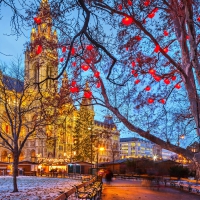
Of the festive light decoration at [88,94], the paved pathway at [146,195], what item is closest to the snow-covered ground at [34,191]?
the paved pathway at [146,195]

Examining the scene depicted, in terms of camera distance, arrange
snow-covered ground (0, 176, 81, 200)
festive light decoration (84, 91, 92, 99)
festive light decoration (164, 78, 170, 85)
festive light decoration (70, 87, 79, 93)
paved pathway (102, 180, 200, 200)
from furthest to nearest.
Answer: paved pathway (102, 180, 200, 200) < snow-covered ground (0, 176, 81, 200) < festive light decoration (164, 78, 170, 85) < festive light decoration (70, 87, 79, 93) < festive light decoration (84, 91, 92, 99)

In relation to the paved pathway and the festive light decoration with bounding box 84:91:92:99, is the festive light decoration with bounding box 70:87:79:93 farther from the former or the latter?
the paved pathway

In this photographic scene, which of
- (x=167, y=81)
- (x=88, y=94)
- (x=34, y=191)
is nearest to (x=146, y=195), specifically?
(x=34, y=191)

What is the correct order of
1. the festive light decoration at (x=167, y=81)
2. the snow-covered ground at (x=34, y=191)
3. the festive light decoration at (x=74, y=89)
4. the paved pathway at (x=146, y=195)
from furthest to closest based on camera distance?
the paved pathway at (x=146, y=195) < the snow-covered ground at (x=34, y=191) < the festive light decoration at (x=167, y=81) < the festive light decoration at (x=74, y=89)

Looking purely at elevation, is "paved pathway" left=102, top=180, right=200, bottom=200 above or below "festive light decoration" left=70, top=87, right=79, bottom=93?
below

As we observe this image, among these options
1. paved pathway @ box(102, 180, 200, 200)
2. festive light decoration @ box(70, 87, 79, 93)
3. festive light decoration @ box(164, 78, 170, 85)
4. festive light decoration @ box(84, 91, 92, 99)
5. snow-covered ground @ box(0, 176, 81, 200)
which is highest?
festive light decoration @ box(164, 78, 170, 85)

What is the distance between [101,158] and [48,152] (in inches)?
1285

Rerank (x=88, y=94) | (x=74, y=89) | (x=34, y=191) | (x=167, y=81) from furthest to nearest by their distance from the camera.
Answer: (x=34, y=191) < (x=167, y=81) < (x=74, y=89) < (x=88, y=94)

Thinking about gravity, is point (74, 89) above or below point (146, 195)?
above

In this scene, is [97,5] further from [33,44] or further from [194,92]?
[194,92]

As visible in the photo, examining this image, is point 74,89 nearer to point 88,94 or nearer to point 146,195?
point 88,94


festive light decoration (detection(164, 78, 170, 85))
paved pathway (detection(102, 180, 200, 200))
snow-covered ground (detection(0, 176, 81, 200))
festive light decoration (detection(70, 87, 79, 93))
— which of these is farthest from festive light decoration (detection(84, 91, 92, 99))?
paved pathway (detection(102, 180, 200, 200))

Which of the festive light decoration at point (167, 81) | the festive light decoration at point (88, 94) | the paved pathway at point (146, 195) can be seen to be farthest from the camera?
the paved pathway at point (146, 195)

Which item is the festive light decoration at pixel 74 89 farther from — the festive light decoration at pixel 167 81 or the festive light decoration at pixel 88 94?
the festive light decoration at pixel 167 81
